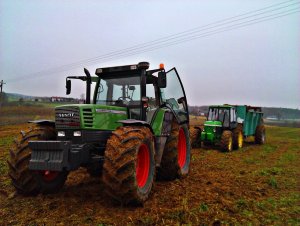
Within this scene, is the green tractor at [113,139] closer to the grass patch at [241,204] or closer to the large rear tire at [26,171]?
the large rear tire at [26,171]

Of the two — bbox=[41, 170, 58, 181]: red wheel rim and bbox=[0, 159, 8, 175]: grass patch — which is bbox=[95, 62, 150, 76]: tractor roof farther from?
bbox=[0, 159, 8, 175]: grass patch

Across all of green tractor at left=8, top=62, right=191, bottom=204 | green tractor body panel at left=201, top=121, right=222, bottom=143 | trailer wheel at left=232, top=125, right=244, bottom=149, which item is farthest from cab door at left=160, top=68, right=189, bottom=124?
trailer wheel at left=232, top=125, right=244, bottom=149

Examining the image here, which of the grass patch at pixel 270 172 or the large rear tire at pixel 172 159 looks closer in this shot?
the large rear tire at pixel 172 159

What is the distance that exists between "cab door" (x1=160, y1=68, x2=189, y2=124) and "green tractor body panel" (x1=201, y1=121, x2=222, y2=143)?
6586mm

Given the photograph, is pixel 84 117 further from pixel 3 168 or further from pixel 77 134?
pixel 3 168

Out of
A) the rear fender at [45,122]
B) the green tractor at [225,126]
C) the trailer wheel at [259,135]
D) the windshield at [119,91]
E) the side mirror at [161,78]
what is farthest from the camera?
the trailer wheel at [259,135]

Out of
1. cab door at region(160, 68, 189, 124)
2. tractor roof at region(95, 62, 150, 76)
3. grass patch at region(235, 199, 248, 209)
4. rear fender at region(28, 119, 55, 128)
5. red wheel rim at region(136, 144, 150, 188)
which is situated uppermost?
tractor roof at region(95, 62, 150, 76)

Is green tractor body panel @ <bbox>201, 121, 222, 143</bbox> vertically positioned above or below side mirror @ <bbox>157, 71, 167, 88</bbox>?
below

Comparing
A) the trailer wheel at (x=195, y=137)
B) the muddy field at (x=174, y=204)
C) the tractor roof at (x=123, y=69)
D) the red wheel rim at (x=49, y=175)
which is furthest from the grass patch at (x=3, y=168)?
the trailer wheel at (x=195, y=137)

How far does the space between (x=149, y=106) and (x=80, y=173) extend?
109 inches

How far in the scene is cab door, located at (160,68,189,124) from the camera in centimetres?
733

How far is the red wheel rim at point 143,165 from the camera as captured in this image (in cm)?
548

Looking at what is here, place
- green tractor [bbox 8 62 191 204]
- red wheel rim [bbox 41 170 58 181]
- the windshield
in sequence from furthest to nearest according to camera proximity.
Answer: the windshield < red wheel rim [bbox 41 170 58 181] < green tractor [bbox 8 62 191 204]

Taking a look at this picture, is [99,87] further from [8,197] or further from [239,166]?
[239,166]
